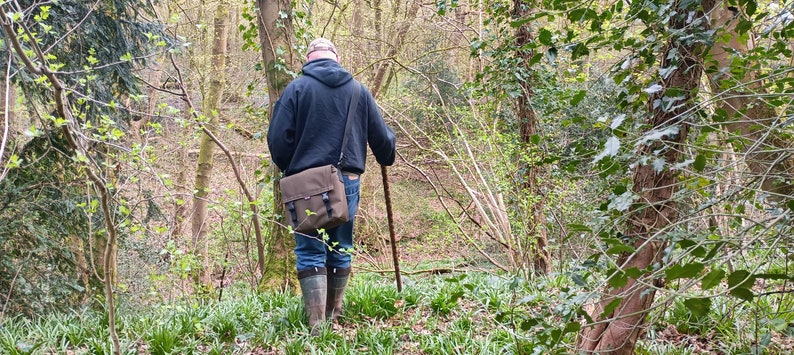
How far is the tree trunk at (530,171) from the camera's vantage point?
606 centimetres

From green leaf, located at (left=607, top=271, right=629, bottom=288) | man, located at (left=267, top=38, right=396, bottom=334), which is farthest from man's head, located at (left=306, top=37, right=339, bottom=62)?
green leaf, located at (left=607, top=271, right=629, bottom=288)

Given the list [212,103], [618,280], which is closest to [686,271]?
[618,280]

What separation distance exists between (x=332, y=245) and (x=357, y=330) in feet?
1.90

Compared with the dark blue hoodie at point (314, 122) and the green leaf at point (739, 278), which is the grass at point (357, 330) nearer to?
the dark blue hoodie at point (314, 122)

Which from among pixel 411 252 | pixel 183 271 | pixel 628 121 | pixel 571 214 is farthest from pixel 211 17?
pixel 628 121

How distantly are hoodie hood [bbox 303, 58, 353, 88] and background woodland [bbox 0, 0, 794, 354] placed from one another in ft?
2.25

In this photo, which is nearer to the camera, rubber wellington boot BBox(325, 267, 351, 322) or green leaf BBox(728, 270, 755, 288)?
green leaf BBox(728, 270, 755, 288)

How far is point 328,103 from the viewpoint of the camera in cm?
379

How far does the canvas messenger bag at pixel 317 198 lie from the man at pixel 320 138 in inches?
3.7

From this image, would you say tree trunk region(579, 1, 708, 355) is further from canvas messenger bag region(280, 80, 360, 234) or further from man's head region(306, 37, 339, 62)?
man's head region(306, 37, 339, 62)

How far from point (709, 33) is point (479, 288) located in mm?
3155

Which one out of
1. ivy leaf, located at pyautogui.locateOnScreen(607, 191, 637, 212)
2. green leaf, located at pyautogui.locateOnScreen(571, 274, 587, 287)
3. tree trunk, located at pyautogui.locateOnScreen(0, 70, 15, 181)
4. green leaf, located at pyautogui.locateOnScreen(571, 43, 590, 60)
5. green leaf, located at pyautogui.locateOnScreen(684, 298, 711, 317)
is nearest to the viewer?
green leaf, located at pyautogui.locateOnScreen(684, 298, 711, 317)

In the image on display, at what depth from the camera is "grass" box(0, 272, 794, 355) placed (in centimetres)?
355

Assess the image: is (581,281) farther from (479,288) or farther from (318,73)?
(479,288)
